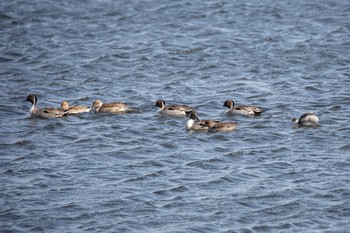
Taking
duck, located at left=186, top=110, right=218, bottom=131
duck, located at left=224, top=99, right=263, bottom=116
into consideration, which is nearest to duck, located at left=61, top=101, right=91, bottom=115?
duck, located at left=186, top=110, right=218, bottom=131

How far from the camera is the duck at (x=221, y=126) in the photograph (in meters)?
19.1

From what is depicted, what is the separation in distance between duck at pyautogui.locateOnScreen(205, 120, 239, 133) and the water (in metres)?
0.15

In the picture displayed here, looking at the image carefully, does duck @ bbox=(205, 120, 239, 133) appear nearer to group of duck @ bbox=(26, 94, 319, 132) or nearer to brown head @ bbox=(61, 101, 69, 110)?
group of duck @ bbox=(26, 94, 319, 132)

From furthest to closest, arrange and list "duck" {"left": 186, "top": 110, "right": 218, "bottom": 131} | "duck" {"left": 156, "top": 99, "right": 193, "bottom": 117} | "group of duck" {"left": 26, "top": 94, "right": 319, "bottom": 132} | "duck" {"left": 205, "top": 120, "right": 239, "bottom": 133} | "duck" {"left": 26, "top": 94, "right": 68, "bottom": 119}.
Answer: "duck" {"left": 26, "top": 94, "right": 68, "bottom": 119} < "duck" {"left": 156, "top": 99, "right": 193, "bottom": 117} < "group of duck" {"left": 26, "top": 94, "right": 319, "bottom": 132} < "duck" {"left": 186, "top": 110, "right": 218, "bottom": 131} < "duck" {"left": 205, "top": 120, "right": 239, "bottom": 133}

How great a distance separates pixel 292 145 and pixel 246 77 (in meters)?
5.55

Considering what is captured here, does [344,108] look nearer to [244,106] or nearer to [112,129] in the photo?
[244,106]

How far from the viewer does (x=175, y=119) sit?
2050 centimetres

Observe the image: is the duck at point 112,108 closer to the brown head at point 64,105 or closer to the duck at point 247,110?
the brown head at point 64,105

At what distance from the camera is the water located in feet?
48.7

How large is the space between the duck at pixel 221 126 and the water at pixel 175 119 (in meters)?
0.15

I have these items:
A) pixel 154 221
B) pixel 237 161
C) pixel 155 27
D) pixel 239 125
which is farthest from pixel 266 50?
pixel 154 221

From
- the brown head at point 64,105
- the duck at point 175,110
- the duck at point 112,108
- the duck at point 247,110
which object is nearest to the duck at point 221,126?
the duck at point 247,110

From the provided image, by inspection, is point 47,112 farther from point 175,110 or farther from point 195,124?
point 195,124

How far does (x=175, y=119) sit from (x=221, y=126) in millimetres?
1747
